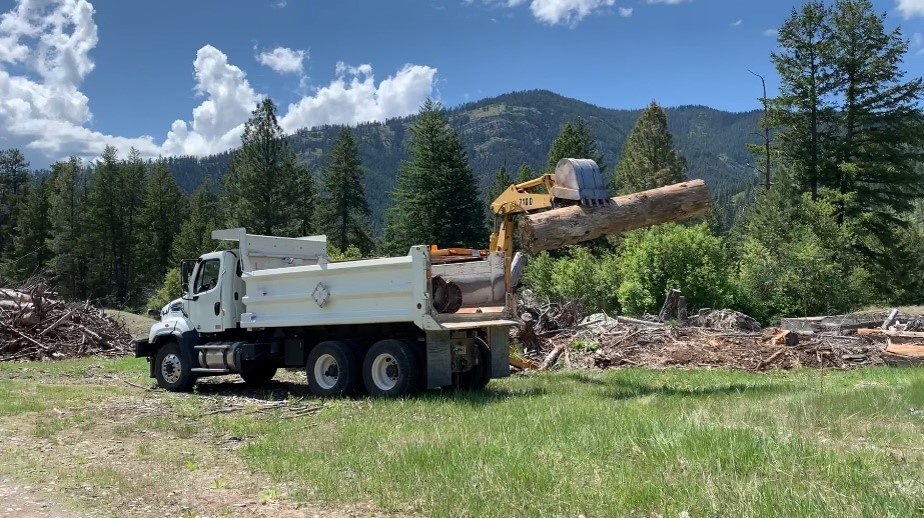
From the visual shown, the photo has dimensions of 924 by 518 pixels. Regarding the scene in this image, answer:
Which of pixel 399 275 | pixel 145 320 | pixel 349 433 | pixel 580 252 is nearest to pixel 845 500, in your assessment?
pixel 349 433

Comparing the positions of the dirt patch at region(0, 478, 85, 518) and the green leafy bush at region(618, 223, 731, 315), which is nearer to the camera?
the dirt patch at region(0, 478, 85, 518)

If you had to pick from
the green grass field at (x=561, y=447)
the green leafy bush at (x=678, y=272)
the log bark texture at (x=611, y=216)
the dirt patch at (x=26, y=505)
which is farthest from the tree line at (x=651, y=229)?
the dirt patch at (x=26, y=505)

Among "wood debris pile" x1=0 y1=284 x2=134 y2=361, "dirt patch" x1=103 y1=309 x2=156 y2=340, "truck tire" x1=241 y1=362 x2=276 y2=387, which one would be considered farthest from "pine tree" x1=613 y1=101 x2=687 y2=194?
"truck tire" x1=241 y1=362 x2=276 y2=387

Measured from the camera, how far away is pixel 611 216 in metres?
11.0

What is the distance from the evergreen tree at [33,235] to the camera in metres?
64.7

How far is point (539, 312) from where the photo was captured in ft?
64.5

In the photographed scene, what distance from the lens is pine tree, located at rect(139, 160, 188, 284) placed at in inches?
2623

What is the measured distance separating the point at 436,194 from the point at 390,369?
39.0m

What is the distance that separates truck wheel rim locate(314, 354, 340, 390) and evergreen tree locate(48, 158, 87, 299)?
2305 inches

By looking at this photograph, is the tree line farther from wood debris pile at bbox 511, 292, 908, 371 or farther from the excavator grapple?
the excavator grapple

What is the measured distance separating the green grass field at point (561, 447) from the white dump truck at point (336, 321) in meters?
0.71

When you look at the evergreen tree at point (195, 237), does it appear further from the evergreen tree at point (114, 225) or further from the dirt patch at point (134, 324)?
the dirt patch at point (134, 324)

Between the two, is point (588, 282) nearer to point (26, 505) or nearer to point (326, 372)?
point (326, 372)

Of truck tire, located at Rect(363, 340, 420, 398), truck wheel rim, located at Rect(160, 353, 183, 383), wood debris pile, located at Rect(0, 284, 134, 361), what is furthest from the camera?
wood debris pile, located at Rect(0, 284, 134, 361)
